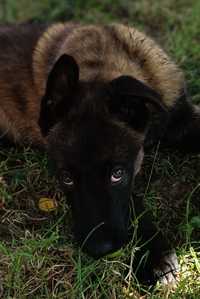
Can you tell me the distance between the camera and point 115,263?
3.98 metres

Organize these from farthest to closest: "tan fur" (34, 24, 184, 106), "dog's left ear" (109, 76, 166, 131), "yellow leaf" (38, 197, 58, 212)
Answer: "yellow leaf" (38, 197, 58, 212), "tan fur" (34, 24, 184, 106), "dog's left ear" (109, 76, 166, 131)

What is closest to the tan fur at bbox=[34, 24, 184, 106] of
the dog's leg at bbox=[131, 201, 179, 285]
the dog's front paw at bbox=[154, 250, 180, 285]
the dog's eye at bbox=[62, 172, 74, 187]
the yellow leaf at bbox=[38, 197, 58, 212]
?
the dog's eye at bbox=[62, 172, 74, 187]

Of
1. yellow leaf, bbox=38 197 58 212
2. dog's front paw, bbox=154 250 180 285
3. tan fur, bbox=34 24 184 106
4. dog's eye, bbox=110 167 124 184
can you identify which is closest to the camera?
dog's eye, bbox=110 167 124 184

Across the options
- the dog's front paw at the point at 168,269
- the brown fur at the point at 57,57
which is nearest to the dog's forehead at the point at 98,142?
the brown fur at the point at 57,57

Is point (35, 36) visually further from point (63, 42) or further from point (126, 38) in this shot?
point (126, 38)

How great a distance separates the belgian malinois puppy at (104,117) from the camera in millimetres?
3715

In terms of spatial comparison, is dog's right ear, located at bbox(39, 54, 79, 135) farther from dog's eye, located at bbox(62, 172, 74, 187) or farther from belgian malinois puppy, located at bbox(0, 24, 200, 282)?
dog's eye, located at bbox(62, 172, 74, 187)

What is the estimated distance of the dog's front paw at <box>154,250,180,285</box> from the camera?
3.96 metres

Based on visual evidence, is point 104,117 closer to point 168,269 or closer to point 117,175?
point 117,175

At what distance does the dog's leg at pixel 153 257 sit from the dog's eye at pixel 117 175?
1.52ft

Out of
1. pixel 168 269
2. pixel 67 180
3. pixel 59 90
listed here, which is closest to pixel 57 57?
pixel 59 90

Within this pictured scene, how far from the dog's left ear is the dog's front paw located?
0.81 metres

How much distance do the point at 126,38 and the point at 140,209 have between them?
123cm

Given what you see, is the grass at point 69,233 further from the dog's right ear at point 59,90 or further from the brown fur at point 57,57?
the dog's right ear at point 59,90
